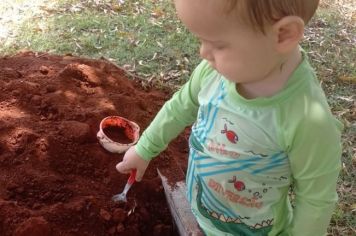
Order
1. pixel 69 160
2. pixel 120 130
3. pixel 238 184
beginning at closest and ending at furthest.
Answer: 1. pixel 238 184
2. pixel 69 160
3. pixel 120 130

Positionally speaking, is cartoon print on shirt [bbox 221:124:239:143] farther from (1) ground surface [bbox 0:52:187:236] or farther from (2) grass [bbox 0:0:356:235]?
(2) grass [bbox 0:0:356:235]

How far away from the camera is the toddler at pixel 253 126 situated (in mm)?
1169

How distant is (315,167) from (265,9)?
431 mm

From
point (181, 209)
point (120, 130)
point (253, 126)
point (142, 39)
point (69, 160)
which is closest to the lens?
point (253, 126)

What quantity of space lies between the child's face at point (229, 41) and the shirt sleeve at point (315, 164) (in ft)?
0.53

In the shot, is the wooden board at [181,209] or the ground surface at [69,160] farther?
the ground surface at [69,160]

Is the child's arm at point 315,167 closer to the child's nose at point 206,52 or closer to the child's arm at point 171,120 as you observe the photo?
the child's nose at point 206,52

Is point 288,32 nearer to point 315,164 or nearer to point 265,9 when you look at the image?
point 265,9

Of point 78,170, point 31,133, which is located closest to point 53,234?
point 78,170

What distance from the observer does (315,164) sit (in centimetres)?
131

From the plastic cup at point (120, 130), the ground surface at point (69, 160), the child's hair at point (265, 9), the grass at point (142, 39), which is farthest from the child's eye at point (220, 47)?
the grass at point (142, 39)

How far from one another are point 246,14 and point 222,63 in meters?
0.16

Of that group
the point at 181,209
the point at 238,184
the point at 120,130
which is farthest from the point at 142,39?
the point at 238,184

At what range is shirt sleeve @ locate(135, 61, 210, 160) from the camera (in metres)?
1.68
